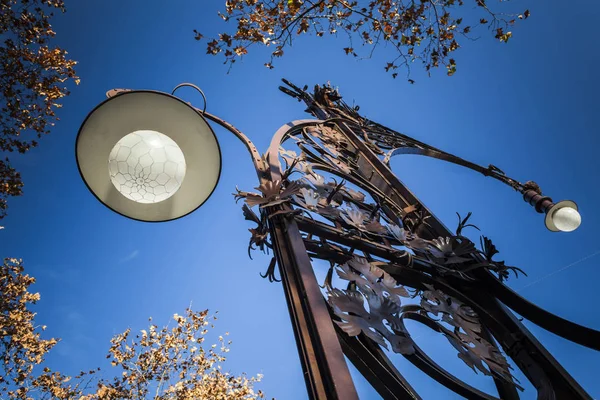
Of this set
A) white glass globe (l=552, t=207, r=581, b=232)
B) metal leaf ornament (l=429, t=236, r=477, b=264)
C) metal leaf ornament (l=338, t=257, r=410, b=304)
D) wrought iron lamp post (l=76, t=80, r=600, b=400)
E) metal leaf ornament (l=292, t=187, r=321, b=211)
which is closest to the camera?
wrought iron lamp post (l=76, t=80, r=600, b=400)

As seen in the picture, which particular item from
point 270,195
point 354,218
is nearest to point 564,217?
point 354,218

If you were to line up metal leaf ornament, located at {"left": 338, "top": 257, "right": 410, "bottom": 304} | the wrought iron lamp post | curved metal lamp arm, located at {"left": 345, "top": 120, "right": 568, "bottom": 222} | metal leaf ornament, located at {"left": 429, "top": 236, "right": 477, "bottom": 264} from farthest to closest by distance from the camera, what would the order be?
curved metal lamp arm, located at {"left": 345, "top": 120, "right": 568, "bottom": 222} < metal leaf ornament, located at {"left": 429, "top": 236, "right": 477, "bottom": 264} < metal leaf ornament, located at {"left": 338, "top": 257, "right": 410, "bottom": 304} < the wrought iron lamp post

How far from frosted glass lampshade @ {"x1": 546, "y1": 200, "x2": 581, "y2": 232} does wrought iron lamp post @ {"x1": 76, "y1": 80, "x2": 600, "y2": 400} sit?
1601mm

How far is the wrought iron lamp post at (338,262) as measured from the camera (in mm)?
1453

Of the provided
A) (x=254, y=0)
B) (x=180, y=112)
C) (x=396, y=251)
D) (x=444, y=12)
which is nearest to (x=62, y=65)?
(x=254, y=0)

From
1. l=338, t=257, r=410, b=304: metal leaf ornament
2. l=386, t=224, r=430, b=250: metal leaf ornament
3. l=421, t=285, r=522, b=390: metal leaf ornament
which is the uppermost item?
l=386, t=224, r=430, b=250: metal leaf ornament

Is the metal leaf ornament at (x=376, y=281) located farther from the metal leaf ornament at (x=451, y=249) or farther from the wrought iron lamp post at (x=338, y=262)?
the metal leaf ornament at (x=451, y=249)

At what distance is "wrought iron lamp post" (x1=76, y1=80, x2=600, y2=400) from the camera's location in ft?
4.77

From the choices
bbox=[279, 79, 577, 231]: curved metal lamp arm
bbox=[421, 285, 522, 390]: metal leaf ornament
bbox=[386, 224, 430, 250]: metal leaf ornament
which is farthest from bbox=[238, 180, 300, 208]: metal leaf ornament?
bbox=[279, 79, 577, 231]: curved metal lamp arm

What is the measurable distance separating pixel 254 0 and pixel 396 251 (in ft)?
13.1

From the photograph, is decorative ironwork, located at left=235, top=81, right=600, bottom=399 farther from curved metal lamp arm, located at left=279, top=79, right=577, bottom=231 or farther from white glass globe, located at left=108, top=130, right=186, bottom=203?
curved metal lamp arm, located at left=279, top=79, right=577, bottom=231

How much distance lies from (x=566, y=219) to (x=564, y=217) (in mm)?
26

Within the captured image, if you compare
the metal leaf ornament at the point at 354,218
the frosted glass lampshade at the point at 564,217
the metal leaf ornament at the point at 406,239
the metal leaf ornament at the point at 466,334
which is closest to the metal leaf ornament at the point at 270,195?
the metal leaf ornament at the point at 354,218

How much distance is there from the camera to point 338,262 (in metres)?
1.86
